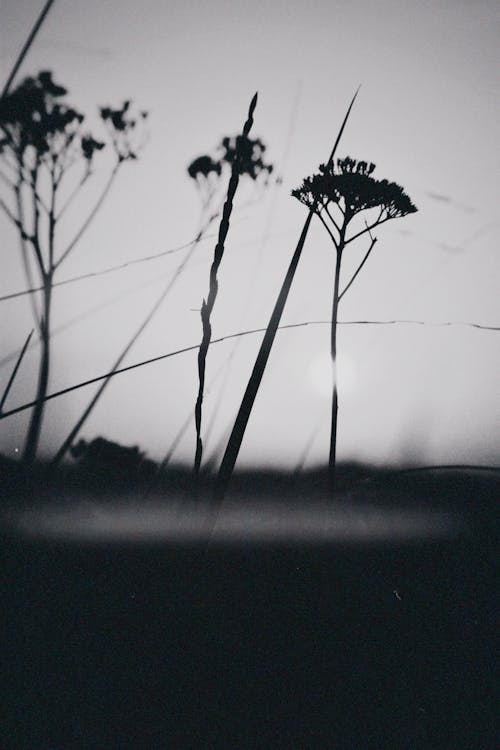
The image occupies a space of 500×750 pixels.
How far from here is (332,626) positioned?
6.43 feet

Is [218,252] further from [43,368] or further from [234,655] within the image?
[43,368]

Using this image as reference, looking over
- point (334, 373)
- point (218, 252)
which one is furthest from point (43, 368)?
point (218, 252)

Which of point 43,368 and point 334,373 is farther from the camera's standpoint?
point 43,368

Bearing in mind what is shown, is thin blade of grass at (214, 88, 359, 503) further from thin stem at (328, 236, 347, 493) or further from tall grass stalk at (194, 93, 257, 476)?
thin stem at (328, 236, 347, 493)

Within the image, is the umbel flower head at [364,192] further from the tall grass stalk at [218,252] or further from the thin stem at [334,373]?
the tall grass stalk at [218,252]

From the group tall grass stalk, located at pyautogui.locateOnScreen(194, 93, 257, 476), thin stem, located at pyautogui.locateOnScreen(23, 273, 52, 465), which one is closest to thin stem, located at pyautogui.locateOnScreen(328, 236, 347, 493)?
tall grass stalk, located at pyautogui.locateOnScreen(194, 93, 257, 476)

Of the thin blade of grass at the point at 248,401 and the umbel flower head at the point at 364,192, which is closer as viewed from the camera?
the thin blade of grass at the point at 248,401

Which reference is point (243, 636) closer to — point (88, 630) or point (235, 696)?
point (235, 696)

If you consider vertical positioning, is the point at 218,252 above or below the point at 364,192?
below

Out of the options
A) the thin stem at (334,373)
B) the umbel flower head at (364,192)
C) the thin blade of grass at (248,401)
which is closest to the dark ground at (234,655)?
the thin blade of grass at (248,401)

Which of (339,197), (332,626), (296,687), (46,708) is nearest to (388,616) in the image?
(332,626)

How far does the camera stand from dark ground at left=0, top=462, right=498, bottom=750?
1.06 meters

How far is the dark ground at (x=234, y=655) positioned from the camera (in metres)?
1.06

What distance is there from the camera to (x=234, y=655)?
1.62 metres
